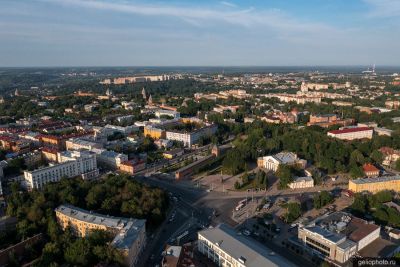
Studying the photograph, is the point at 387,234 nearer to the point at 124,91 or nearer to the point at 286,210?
the point at 286,210

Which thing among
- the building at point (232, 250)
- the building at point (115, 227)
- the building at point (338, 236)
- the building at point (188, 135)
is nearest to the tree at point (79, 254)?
the building at point (115, 227)

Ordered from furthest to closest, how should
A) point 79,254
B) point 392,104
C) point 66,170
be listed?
point 392,104 < point 66,170 < point 79,254

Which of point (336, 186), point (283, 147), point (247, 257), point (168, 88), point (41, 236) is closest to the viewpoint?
point (247, 257)

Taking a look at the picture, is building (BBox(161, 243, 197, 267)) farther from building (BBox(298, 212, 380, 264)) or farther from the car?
building (BBox(298, 212, 380, 264))

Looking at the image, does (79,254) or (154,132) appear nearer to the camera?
(79,254)

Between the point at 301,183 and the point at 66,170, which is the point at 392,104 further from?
the point at 66,170

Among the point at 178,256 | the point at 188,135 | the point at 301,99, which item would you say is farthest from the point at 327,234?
the point at 301,99

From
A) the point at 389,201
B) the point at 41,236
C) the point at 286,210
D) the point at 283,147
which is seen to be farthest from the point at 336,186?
the point at 41,236
